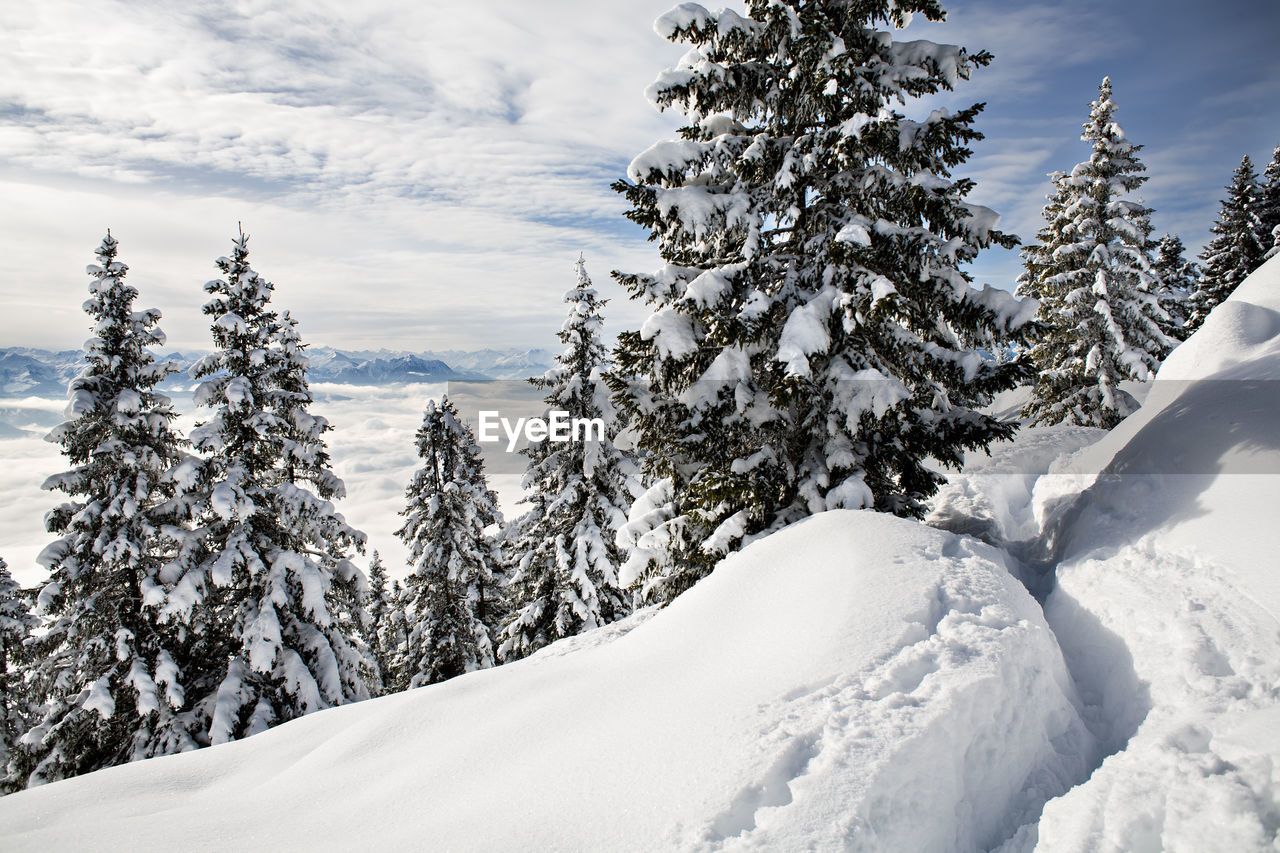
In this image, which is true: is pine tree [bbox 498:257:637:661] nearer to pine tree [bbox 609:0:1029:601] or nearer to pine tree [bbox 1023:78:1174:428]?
pine tree [bbox 609:0:1029:601]

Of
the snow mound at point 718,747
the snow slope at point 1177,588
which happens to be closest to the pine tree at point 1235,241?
the snow slope at point 1177,588

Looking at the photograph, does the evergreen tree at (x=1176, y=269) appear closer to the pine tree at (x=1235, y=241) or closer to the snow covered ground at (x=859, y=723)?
the pine tree at (x=1235, y=241)

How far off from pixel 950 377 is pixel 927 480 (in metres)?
1.56

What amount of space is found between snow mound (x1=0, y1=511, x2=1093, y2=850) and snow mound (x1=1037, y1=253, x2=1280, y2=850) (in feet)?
2.11

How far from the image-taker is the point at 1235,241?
30.2m

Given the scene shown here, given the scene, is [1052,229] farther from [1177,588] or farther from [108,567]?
[108,567]

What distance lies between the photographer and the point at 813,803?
11.6 ft

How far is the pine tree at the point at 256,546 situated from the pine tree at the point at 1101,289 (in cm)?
2466

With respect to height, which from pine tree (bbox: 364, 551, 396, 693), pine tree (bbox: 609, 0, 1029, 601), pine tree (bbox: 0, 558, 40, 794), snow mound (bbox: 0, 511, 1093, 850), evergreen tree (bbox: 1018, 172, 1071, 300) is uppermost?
evergreen tree (bbox: 1018, 172, 1071, 300)

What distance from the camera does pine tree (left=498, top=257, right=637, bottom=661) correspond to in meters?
18.2

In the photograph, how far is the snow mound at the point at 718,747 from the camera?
3662mm

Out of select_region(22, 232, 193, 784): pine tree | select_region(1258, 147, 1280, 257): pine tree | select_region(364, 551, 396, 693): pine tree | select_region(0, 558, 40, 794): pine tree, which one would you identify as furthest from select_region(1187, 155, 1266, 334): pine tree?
select_region(0, 558, 40, 794): pine tree

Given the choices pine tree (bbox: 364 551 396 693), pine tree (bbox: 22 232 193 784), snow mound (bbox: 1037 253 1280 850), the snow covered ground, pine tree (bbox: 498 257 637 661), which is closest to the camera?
snow mound (bbox: 1037 253 1280 850)

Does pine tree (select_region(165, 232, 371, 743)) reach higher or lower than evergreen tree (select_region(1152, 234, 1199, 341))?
lower
